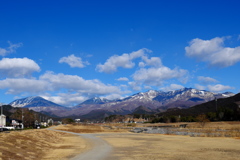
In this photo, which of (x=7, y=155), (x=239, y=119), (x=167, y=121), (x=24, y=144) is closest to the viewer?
(x=7, y=155)

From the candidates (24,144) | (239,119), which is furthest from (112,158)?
(239,119)

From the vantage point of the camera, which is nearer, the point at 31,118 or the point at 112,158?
the point at 112,158

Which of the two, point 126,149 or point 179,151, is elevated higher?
point 179,151

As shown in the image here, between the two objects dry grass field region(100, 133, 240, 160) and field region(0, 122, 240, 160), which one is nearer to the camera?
field region(0, 122, 240, 160)

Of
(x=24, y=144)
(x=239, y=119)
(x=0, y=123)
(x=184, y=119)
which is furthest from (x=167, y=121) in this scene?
(x=24, y=144)

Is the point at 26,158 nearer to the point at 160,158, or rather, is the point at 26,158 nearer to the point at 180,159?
the point at 160,158

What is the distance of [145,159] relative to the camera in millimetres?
25375

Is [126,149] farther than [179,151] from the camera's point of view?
Yes

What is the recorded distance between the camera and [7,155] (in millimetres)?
23328

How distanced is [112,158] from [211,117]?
12565cm

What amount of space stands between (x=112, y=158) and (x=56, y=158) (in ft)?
18.8

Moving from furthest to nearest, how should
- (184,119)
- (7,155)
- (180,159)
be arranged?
(184,119), (180,159), (7,155)

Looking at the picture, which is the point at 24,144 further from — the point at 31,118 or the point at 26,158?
the point at 31,118

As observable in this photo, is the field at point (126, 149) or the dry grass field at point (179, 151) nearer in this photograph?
the field at point (126, 149)
